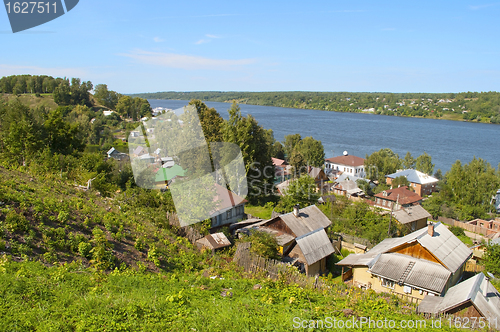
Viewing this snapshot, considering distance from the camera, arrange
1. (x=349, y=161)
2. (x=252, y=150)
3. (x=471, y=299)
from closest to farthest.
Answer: (x=471, y=299), (x=252, y=150), (x=349, y=161)

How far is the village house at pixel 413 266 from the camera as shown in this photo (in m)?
10.9

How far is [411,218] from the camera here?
71.6ft

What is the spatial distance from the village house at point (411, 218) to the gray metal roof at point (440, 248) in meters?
7.41

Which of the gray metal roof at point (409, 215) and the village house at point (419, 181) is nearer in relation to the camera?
the gray metal roof at point (409, 215)

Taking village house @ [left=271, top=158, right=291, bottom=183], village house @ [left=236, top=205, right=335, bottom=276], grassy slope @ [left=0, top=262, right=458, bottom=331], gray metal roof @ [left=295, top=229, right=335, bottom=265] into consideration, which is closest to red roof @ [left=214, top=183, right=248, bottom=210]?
village house @ [left=236, top=205, right=335, bottom=276]

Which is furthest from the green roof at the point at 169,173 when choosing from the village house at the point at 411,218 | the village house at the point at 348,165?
the village house at the point at 348,165

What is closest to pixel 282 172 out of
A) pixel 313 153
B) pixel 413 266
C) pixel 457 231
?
pixel 313 153

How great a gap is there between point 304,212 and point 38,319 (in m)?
13.2

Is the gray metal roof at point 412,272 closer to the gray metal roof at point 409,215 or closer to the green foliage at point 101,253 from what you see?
the green foliage at point 101,253

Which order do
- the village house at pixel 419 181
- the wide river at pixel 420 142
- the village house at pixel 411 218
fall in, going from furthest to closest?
1. the wide river at pixel 420 142
2. the village house at pixel 419 181
3. the village house at pixel 411 218

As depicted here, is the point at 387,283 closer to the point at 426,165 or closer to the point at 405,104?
the point at 426,165

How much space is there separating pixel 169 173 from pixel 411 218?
17.8 metres

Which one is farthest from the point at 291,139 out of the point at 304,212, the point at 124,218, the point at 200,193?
the point at 124,218

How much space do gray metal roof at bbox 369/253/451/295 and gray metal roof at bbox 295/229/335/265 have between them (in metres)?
2.25
